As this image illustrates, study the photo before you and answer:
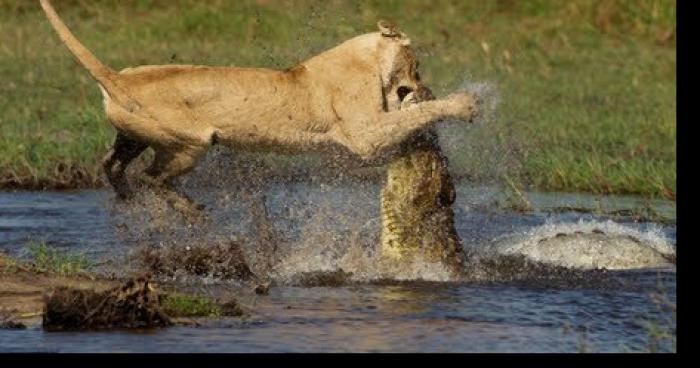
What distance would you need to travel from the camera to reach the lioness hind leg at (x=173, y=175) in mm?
8133

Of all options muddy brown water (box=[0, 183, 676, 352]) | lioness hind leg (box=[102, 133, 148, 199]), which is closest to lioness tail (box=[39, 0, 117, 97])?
lioness hind leg (box=[102, 133, 148, 199])

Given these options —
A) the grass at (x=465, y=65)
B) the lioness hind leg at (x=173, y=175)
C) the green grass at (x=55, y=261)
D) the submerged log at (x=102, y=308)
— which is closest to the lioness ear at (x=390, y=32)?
the grass at (x=465, y=65)

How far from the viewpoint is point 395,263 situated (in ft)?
27.4

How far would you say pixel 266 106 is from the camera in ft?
26.8

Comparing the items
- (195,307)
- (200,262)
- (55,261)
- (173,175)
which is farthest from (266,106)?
(195,307)

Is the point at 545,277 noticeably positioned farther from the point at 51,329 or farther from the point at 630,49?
the point at 630,49

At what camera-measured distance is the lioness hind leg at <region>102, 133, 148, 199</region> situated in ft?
27.1

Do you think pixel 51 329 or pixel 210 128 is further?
pixel 210 128

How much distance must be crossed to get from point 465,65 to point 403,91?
5629 millimetres

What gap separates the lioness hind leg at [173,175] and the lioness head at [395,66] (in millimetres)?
987

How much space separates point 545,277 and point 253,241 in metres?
1.37

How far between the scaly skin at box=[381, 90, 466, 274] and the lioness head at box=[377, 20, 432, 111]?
0.26 ft

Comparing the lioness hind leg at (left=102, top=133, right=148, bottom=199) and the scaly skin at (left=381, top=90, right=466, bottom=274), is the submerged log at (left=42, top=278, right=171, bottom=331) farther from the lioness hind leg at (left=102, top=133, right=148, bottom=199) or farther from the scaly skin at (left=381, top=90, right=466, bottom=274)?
the scaly skin at (left=381, top=90, right=466, bottom=274)
